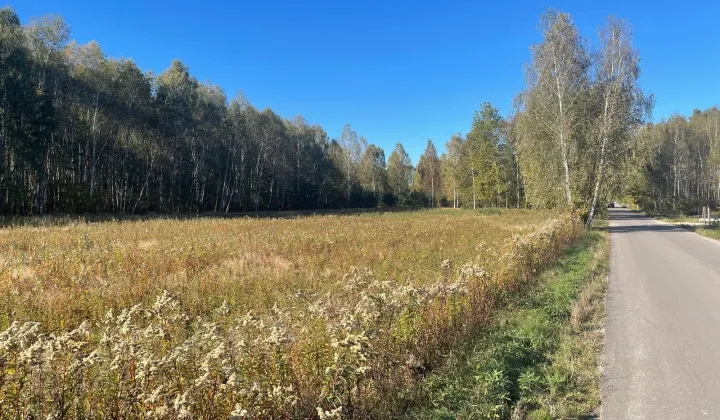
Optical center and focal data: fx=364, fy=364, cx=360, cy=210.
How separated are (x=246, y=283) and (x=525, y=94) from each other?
2387 centimetres

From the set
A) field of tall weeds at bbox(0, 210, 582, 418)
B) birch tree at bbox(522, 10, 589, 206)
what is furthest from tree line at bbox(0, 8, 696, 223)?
field of tall weeds at bbox(0, 210, 582, 418)

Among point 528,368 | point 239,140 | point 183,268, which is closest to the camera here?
point 528,368

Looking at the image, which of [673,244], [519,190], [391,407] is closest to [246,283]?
[391,407]

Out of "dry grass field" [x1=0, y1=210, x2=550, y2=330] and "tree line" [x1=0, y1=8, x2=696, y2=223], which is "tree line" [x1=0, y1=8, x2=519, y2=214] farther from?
"dry grass field" [x1=0, y1=210, x2=550, y2=330]

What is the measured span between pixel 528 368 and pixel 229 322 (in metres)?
4.04

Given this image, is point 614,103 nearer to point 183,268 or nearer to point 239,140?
point 183,268

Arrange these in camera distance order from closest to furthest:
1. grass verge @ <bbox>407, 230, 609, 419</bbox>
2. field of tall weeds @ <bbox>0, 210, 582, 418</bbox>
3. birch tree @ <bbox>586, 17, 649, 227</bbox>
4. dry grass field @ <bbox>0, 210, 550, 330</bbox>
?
1. field of tall weeds @ <bbox>0, 210, 582, 418</bbox>
2. grass verge @ <bbox>407, 230, 609, 419</bbox>
3. dry grass field @ <bbox>0, 210, 550, 330</bbox>
4. birch tree @ <bbox>586, 17, 649, 227</bbox>

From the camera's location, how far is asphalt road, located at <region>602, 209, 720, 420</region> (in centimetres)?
371

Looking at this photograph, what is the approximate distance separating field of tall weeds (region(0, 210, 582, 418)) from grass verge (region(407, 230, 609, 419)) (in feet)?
1.04

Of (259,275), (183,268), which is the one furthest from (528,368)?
(183,268)

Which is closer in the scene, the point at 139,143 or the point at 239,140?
the point at 139,143

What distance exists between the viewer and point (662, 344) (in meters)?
5.12

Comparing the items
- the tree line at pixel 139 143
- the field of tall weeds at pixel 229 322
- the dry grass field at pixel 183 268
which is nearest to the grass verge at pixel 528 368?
the field of tall weeds at pixel 229 322

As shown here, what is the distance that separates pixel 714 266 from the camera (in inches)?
414
